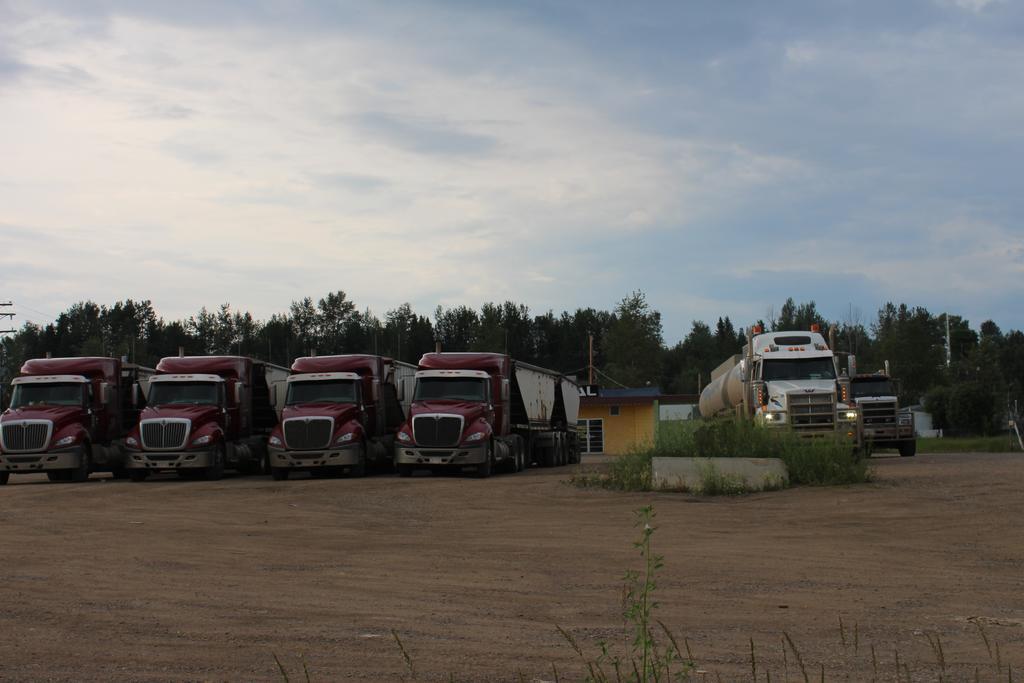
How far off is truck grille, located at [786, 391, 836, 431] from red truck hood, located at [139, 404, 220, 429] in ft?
49.6

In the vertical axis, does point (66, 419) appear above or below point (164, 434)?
above

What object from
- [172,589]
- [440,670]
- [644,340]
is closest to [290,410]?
[172,589]

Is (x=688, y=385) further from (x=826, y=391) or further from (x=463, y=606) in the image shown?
(x=463, y=606)

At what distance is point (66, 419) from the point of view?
3111cm

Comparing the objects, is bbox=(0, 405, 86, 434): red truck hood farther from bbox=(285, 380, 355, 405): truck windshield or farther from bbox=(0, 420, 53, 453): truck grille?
bbox=(285, 380, 355, 405): truck windshield

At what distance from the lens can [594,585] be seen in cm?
1145

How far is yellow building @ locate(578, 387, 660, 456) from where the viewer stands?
66125 mm

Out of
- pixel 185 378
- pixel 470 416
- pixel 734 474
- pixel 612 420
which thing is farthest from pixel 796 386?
pixel 612 420

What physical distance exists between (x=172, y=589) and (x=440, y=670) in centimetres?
462

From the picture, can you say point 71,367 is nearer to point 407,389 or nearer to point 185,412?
point 185,412

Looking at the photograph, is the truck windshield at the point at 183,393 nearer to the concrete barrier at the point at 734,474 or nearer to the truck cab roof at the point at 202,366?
the truck cab roof at the point at 202,366

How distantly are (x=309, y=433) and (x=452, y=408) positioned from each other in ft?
12.2

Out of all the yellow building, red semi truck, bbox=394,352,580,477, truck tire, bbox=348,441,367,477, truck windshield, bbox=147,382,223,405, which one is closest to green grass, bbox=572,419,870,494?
red semi truck, bbox=394,352,580,477

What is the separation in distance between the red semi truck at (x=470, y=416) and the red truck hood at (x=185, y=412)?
16.9ft
